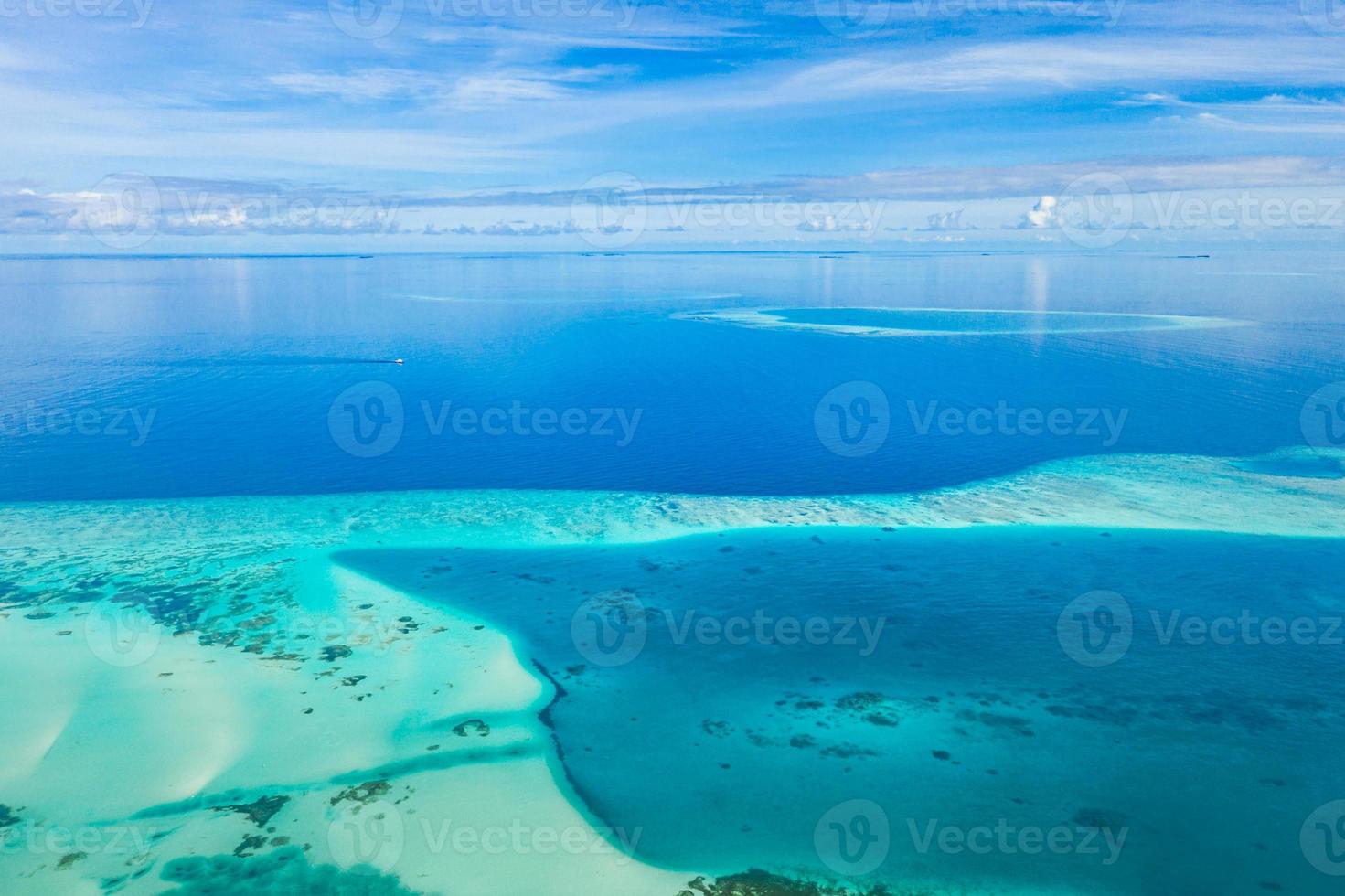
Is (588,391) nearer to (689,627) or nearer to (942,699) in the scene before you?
(689,627)

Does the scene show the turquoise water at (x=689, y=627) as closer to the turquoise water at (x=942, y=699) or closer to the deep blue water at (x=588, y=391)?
the turquoise water at (x=942, y=699)

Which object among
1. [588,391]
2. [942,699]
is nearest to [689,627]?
[942,699]

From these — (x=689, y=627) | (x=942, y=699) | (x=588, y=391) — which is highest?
(x=588, y=391)

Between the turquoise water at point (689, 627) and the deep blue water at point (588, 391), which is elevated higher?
the deep blue water at point (588, 391)

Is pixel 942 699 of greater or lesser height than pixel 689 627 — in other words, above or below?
below

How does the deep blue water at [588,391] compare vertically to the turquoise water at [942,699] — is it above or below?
above

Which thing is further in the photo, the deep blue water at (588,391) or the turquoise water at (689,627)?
the deep blue water at (588,391)

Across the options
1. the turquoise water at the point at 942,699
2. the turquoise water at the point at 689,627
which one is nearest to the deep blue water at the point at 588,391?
the turquoise water at the point at 689,627

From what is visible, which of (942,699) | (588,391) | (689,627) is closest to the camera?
(942,699)
